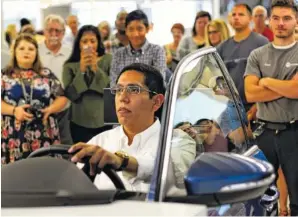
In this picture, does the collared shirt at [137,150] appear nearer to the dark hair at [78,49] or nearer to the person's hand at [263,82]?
the person's hand at [263,82]

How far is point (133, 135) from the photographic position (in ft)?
6.07

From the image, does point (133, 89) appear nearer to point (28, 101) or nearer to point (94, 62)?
point (94, 62)

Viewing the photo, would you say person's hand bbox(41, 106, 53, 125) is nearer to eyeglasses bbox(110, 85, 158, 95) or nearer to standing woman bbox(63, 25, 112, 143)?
standing woman bbox(63, 25, 112, 143)

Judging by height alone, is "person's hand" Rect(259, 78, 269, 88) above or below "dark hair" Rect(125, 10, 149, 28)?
below

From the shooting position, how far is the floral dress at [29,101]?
4.28 metres

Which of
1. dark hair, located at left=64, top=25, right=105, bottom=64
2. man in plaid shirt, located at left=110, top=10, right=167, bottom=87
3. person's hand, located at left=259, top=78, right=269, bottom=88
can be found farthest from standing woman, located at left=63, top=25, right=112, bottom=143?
person's hand, located at left=259, top=78, right=269, bottom=88

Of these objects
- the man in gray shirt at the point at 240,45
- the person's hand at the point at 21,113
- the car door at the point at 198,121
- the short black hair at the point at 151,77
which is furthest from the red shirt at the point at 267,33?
the short black hair at the point at 151,77

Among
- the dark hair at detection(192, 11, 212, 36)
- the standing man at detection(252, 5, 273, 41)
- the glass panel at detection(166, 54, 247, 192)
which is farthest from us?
the dark hair at detection(192, 11, 212, 36)

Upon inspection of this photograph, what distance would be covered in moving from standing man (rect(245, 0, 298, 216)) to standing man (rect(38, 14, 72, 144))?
1.39m

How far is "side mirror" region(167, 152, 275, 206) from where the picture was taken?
1.36 metres

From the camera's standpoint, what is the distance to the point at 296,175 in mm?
3908

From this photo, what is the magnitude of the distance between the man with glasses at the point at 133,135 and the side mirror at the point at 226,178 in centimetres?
24

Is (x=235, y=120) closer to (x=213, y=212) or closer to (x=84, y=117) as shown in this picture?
(x=213, y=212)

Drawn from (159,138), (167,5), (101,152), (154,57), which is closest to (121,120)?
(101,152)
